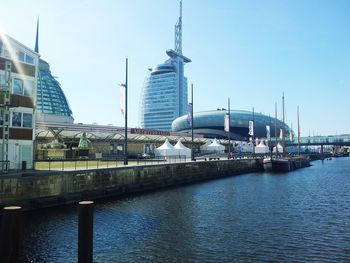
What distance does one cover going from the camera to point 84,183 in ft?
102

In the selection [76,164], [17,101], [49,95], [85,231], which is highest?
[49,95]

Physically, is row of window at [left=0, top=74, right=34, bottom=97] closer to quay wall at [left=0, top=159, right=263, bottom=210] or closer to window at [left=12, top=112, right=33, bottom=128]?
window at [left=12, top=112, right=33, bottom=128]

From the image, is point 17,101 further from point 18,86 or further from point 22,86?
point 22,86

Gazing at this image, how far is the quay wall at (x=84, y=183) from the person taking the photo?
81.5 feet

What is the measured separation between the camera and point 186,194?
37.4 m

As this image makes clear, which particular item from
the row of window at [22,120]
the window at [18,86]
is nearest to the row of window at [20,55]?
the window at [18,86]

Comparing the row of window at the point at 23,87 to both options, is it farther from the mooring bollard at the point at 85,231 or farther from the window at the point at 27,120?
the mooring bollard at the point at 85,231

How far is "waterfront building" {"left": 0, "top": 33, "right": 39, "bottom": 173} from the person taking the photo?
29328 millimetres

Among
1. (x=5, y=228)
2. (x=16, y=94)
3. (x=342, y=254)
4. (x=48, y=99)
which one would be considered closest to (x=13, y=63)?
(x=16, y=94)

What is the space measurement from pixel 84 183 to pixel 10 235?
20347mm

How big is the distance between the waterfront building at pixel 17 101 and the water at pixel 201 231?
8339 millimetres

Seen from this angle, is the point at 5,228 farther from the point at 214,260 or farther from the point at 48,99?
the point at 48,99

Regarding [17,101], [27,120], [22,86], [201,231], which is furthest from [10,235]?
[22,86]

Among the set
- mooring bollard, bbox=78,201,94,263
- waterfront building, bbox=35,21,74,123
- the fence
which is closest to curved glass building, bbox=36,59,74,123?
waterfront building, bbox=35,21,74,123
